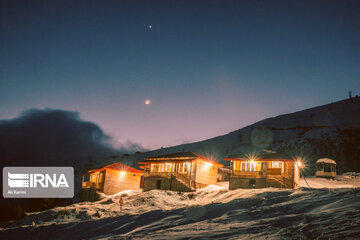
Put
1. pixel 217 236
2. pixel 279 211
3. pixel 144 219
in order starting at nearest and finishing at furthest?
pixel 217 236 < pixel 279 211 < pixel 144 219

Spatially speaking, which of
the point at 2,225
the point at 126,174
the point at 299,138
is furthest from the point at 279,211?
the point at 299,138

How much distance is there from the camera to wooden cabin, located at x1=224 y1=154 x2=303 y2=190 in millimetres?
29984

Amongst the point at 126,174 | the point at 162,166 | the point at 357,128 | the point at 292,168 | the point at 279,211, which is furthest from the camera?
the point at 357,128

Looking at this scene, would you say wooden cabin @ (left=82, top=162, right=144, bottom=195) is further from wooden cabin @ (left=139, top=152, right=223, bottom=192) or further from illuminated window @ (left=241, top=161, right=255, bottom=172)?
illuminated window @ (left=241, top=161, right=255, bottom=172)

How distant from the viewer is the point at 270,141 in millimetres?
93625

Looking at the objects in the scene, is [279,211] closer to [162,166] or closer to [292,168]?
[292,168]

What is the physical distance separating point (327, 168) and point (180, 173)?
28.3m

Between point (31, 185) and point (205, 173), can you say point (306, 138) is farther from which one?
point (31, 185)

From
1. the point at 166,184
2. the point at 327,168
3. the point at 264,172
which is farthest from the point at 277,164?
the point at 327,168

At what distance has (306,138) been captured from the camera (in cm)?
8331

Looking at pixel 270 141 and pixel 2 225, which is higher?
pixel 270 141

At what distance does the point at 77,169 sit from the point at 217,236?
89.3m

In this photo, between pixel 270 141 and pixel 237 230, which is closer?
pixel 237 230

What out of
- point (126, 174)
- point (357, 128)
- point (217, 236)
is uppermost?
point (357, 128)
